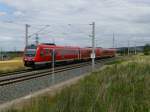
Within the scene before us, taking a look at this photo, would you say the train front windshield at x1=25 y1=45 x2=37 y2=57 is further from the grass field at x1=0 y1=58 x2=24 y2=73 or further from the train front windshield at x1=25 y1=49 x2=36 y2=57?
the grass field at x1=0 y1=58 x2=24 y2=73

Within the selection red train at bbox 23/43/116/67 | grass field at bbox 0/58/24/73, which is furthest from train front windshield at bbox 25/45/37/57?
grass field at bbox 0/58/24/73

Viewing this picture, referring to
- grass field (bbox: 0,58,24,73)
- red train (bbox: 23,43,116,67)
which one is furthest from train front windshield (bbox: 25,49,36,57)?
grass field (bbox: 0,58,24,73)

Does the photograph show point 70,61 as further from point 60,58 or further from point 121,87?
point 121,87

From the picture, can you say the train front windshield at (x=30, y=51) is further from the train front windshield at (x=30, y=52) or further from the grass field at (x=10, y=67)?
the grass field at (x=10, y=67)

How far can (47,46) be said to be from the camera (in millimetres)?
42969

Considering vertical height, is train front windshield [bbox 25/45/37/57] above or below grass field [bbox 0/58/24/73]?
above

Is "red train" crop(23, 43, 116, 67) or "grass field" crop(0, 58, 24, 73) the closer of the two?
"red train" crop(23, 43, 116, 67)

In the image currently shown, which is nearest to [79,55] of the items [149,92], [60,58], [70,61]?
[70,61]

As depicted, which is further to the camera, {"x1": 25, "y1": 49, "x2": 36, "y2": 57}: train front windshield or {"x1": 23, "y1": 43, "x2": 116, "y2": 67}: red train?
{"x1": 25, "y1": 49, "x2": 36, "y2": 57}: train front windshield

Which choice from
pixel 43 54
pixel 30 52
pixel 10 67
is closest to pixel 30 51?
pixel 30 52

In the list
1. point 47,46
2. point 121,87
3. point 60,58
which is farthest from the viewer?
point 60,58

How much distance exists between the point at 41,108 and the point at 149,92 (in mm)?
5957

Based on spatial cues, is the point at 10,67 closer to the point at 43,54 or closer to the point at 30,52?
the point at 30,52

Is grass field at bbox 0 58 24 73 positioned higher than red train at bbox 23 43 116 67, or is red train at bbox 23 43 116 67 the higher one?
red train at bbox 23 43 116 67
